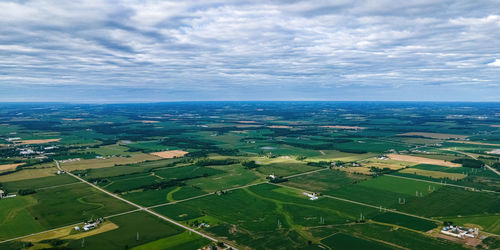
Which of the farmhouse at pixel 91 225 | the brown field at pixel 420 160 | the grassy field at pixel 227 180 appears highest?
the brown field at pixel 420 160

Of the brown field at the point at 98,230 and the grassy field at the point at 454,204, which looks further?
the grassy field at the point at 454,204

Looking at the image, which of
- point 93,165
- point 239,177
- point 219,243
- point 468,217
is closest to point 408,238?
point 468,217

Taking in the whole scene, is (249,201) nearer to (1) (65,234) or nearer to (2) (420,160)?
(1) (65,234)

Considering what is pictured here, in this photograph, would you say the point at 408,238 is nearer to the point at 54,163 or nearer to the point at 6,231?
the point at 6,231

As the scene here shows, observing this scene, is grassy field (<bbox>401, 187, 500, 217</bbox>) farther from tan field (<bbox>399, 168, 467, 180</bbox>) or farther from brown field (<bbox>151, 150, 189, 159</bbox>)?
brown field (<bbox>151, 150, 189, 159</bbox>)

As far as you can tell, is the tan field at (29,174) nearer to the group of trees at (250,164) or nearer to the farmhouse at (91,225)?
the farmhouse at (91,225)

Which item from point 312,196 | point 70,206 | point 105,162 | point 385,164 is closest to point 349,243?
point 312,196

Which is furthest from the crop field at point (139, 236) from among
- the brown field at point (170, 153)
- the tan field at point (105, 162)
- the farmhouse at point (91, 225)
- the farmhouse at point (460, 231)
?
the brown field at point (170, 153)

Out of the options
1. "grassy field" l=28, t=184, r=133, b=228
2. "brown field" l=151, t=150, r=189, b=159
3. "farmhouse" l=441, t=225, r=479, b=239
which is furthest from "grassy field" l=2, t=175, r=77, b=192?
"farmhouse" l=441, t=225, r=479, b=239
